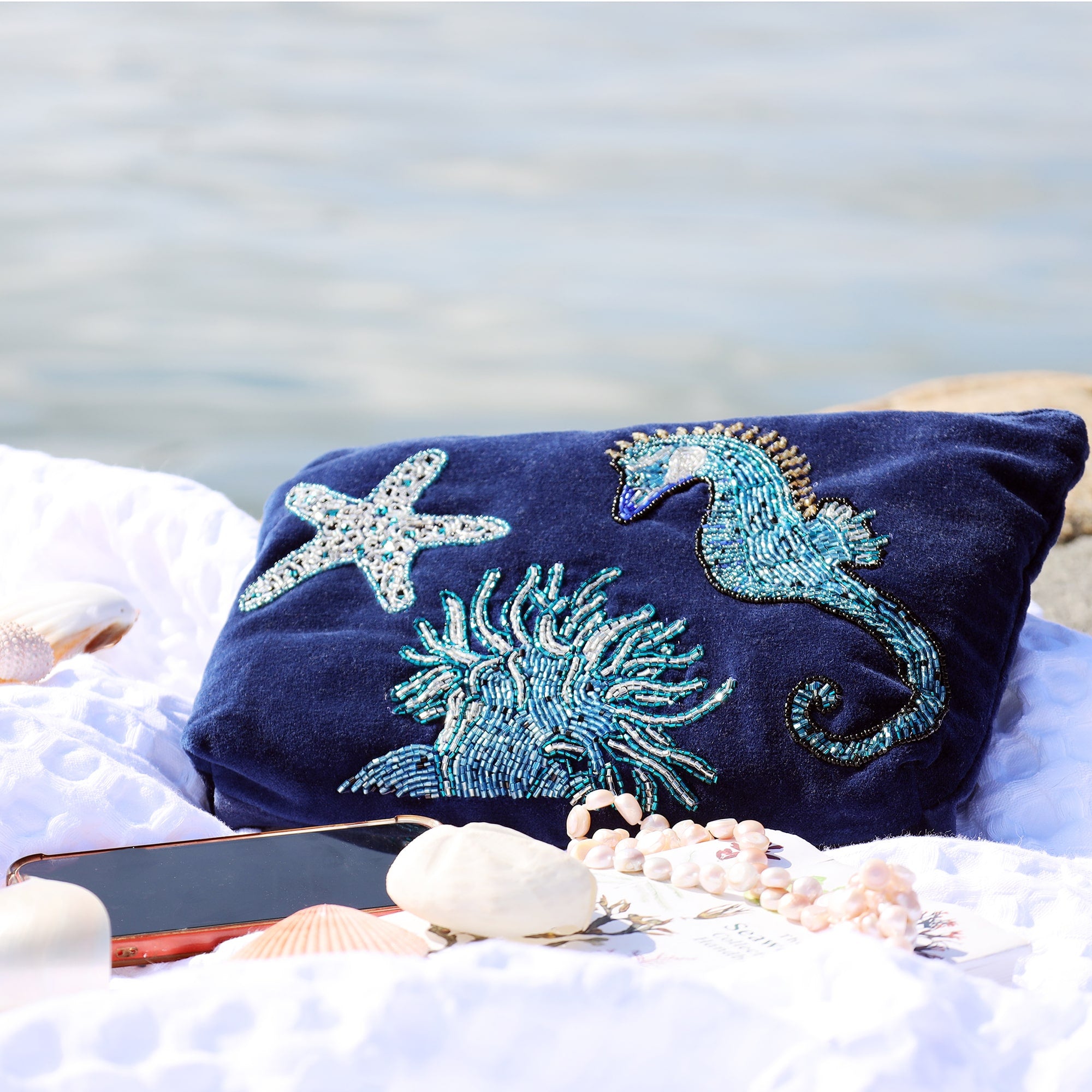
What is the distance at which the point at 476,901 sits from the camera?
418mm

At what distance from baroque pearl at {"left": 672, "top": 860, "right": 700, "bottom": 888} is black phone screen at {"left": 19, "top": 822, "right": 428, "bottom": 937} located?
122mm

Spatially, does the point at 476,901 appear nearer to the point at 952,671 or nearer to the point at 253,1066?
the point at 253,1066

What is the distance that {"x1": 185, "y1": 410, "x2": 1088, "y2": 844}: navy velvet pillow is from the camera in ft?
2.10

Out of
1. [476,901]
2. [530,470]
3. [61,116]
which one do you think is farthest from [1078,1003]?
[61,116]

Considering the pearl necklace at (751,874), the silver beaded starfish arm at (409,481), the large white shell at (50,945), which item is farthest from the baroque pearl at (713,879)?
the silver beaded starfish arm at (409,481)

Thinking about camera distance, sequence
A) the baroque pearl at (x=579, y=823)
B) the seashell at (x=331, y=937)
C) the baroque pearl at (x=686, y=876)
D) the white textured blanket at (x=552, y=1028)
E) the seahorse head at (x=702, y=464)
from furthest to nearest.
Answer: the seahorse head at (x=702, y=464)
the baroque pearl at (x=579, y=823)
the baroque pearl at (x=686, y=876)
the seashell at (x=331, y=937)
the white textured blanket at (x=552, y=1028)

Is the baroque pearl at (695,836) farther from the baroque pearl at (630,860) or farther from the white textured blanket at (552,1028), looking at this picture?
the white textured blanket at (552,1028)

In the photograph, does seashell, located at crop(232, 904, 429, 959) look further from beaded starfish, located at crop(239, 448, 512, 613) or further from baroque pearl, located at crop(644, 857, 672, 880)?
beaded starfish, located at crop(239, 448, 512, 613)

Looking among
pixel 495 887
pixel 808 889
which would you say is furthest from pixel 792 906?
pixel 495 887

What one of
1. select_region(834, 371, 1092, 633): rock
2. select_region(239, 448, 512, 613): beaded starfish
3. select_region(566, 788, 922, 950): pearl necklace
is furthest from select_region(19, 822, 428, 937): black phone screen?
select_region(834, 371, 1092, 633): rock

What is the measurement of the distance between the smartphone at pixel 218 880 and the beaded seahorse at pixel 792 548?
24cm

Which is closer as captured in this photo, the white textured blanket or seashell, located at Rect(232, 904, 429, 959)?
the white textured blanket

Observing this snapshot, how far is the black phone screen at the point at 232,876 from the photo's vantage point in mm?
477

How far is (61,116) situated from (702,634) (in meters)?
1.79
